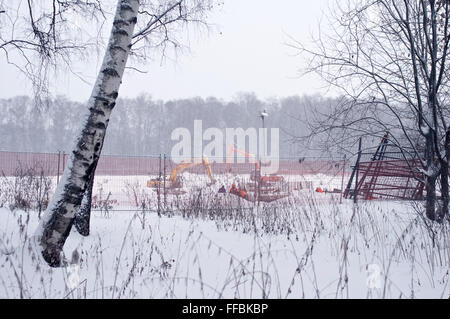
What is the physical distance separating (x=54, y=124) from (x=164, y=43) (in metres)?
55.1

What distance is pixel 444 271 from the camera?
317 centimetres

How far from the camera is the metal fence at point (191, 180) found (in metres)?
7.78

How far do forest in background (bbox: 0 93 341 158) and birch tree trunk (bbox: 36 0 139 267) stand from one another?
4530 cm

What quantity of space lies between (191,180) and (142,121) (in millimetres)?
52183

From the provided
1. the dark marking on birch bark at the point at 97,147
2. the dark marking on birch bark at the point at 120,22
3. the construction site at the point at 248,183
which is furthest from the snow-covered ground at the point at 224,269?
the dark marking on birch bark at the point at 120,22

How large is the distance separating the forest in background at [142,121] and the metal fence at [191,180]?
3582 cm

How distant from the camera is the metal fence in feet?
→ 25.5

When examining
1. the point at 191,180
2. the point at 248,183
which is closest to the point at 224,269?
the point at 191,180

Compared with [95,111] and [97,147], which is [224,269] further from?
[95,111]

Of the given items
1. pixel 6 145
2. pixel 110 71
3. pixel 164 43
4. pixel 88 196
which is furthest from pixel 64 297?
pixel 6 145

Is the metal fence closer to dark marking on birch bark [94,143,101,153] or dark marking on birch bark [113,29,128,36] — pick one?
dark marking on birch bark [94,143,101,153]

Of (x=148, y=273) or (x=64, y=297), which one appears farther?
(x=148, y=273)

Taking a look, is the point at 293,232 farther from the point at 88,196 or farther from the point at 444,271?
the point at 88,196

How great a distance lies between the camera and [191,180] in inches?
339
